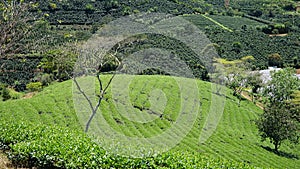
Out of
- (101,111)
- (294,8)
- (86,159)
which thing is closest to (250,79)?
(101,111)

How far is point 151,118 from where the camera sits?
33500 millimetres

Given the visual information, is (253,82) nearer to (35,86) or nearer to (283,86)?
(283,86)

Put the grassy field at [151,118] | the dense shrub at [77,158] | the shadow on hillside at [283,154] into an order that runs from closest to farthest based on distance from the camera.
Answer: the dense shrub at [77,158]
the grassy field at [151,118]
the shadow on hillside at [283,154]

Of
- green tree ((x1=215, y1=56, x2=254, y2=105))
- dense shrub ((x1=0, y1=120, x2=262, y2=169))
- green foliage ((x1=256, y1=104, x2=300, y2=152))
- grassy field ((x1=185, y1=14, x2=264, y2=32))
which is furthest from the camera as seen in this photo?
grassy field ((x1=185, y1=14, x2=264, y2=32))

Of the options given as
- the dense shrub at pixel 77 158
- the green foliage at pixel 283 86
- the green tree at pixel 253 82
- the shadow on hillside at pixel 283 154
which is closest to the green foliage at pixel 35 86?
the shadow on hillside at pixel 283 154

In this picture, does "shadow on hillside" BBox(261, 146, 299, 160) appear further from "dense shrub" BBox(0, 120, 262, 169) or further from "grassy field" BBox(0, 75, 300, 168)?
"dense shrub" BBox(0, 120, 262, 169)

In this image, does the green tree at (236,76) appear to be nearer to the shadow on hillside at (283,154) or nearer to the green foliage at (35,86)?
the shadow on hillside at (283,154)

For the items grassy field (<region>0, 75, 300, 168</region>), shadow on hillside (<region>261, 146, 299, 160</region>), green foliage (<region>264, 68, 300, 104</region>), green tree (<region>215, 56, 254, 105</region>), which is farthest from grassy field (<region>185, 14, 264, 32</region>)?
shadow on hillside (<region>261, 146, 299, 160</region>)

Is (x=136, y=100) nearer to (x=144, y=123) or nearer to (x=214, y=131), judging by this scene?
(x=144, y=123)

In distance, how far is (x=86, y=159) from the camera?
38.7 ft

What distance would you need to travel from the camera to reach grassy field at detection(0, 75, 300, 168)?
29.2 metres

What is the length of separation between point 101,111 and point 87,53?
8.28 m

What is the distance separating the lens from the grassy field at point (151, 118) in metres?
29.2

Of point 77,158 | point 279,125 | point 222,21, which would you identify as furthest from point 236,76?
point 222,21
